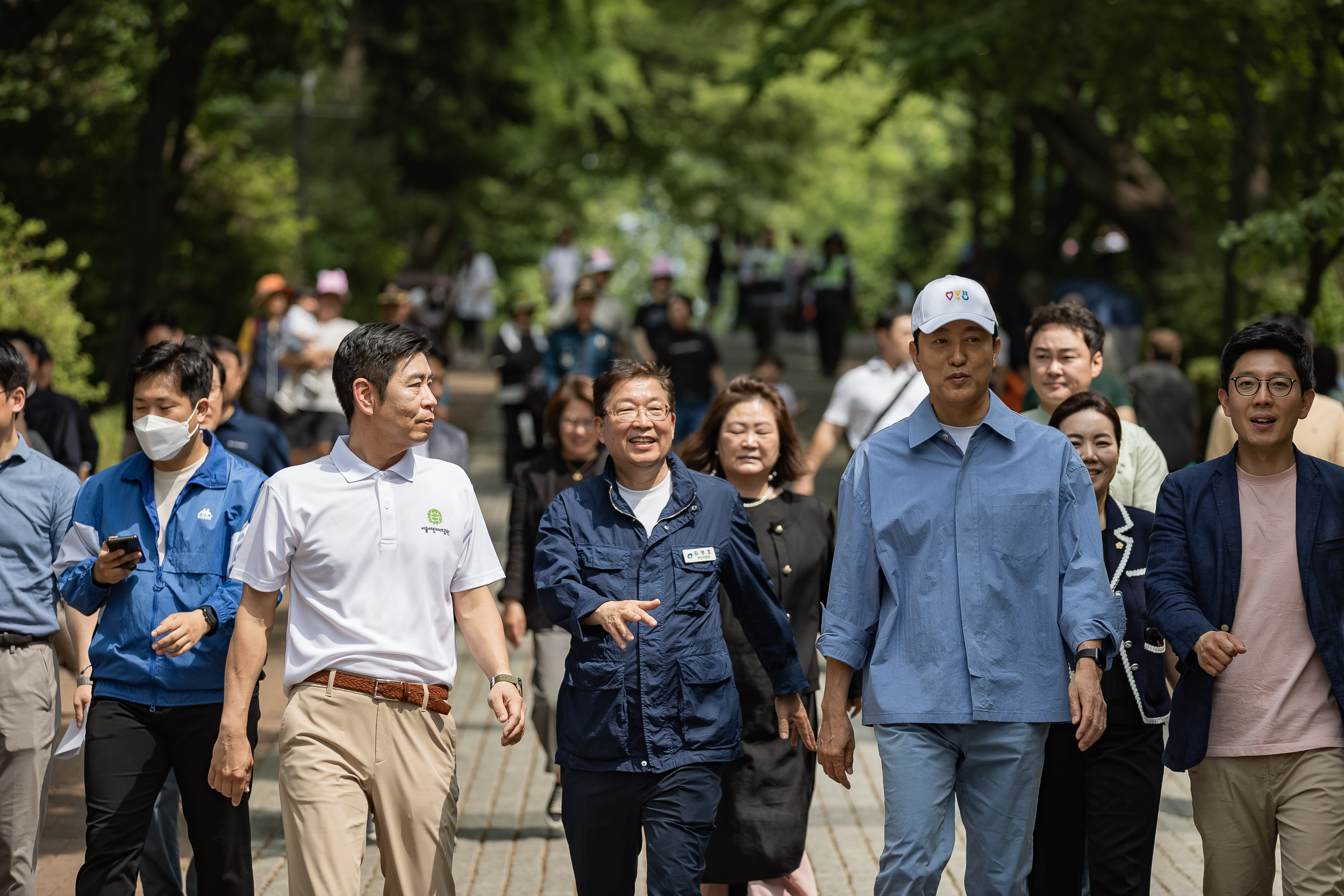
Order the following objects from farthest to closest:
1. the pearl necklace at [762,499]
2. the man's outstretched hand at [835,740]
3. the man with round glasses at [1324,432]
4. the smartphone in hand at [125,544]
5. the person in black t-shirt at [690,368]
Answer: the person in black t-shirt at [690,368], the man with round glasses at [1324,432], the pearl necklace at [762,499], the smartphone in hand at [125,544], the man's outstretched hand at [835,740]

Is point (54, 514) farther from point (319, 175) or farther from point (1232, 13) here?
point (319, 175)

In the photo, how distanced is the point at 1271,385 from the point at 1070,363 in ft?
5.73

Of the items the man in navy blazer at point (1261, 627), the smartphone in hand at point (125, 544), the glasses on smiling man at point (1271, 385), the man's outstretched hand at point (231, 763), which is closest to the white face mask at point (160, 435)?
the smartphone in hand at point (125, 544)

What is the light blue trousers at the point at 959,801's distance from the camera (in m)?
4.43

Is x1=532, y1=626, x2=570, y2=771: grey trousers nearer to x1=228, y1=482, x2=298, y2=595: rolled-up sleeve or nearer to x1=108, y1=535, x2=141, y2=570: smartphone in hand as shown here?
x1=108, y1=535, x2=141, y2=570: smartphone in hand

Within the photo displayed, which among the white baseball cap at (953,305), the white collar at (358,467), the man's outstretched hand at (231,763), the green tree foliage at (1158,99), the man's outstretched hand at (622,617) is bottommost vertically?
the man's outstretched hand at (231,763)

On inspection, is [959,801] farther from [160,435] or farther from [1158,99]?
[1158,99]

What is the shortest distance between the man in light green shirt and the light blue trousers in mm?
1994

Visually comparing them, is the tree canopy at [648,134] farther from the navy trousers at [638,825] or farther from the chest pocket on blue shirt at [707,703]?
the navy trousers at [638,825]

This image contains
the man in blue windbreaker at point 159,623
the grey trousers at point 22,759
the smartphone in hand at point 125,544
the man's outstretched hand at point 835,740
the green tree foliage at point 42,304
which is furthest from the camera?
the green tree foliage at point 42,304

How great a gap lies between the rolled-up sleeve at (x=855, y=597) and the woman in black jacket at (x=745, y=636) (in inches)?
33.9

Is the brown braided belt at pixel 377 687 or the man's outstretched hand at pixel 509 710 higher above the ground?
the brown braided belt at pixel 377 687

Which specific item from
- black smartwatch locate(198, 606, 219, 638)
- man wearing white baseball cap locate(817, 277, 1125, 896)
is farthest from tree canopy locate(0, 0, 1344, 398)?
black smartwatch locate(198, 606, 219, 638)

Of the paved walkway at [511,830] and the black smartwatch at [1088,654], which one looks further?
the paved walkway at [511,830]
